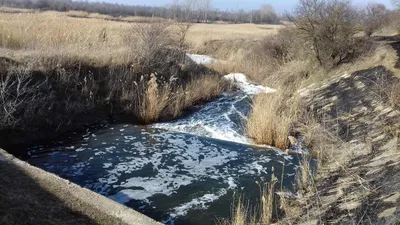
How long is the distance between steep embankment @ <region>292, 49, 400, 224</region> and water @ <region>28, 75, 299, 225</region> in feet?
2.60

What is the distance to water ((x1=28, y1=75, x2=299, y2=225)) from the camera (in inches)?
229

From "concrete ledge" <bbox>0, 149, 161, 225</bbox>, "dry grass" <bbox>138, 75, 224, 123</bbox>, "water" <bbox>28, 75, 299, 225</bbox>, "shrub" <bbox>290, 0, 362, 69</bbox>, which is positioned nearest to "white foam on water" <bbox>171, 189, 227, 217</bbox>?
"water" <bbox>28, 75, 299, 225</bbox>

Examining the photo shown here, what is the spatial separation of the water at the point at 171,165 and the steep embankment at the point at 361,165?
0.79 metres

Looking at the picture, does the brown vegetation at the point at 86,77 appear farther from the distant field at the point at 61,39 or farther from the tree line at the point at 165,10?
the tree line at the point at 165,10

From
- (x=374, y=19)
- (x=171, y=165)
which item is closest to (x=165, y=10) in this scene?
(x=374, y=19)

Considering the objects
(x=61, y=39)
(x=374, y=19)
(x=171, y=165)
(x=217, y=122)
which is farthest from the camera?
(x=374, y=19)

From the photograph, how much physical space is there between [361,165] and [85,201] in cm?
408

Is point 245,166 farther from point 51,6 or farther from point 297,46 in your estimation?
point 51,6

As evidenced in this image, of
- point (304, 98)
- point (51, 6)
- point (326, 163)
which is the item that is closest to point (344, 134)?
point (326, 163)

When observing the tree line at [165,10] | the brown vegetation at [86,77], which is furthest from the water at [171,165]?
the tree line at [165,10]

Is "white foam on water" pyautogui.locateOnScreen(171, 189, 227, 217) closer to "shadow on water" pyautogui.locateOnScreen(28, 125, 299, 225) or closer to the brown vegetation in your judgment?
"shadow on water" pyautogui.locateOnScreen(28, 125, 299, 225)

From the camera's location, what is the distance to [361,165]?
239 inches

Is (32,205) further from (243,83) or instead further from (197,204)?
(243,83)

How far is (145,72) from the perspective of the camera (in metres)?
12.0
